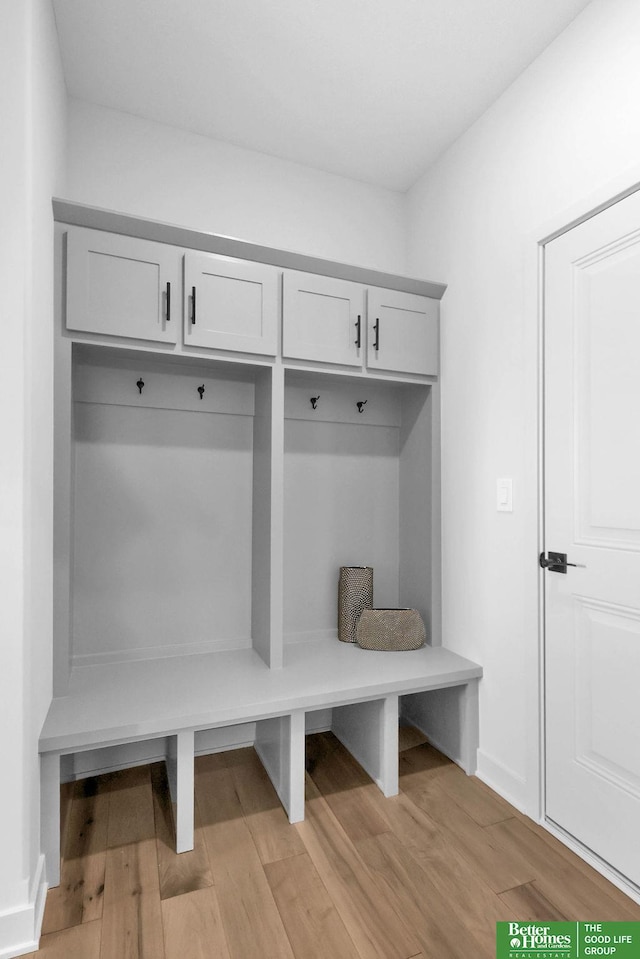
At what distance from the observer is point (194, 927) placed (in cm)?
141

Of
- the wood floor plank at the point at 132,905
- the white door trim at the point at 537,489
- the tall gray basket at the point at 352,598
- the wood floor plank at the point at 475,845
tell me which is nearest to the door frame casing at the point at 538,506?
the white door trim at the point at 537,489

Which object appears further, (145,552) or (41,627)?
(145,552)

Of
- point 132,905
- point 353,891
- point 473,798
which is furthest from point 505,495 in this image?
point 132,905

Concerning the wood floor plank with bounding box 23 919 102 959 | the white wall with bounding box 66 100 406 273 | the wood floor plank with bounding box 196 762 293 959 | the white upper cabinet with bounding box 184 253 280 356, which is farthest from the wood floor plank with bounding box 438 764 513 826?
the white wall with bounding box 66 100 406 273

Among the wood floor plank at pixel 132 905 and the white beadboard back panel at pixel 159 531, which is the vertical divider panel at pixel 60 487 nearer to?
the white beadboard back panel at pixel 159 531

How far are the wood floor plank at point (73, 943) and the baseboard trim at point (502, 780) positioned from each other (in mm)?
1409

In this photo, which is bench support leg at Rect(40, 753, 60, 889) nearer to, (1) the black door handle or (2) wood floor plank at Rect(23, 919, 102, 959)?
(2) wood floor plank at Rect(23, 919, 102, 959)

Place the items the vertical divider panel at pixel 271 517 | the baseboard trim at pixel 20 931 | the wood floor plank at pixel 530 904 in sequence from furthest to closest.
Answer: the vertical divider panel at pixel 271 517 < the wood floor plank at pixel 530 904 < the baseboard trim at pixel 20 931

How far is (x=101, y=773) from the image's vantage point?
2152 mm

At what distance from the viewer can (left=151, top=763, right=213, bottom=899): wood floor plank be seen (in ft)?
5.09

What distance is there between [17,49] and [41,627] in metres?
1.56

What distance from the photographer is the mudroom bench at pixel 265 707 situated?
165cm

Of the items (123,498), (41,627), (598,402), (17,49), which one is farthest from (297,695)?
(17,49)

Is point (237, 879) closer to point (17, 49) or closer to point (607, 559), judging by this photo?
point (607, 559)
